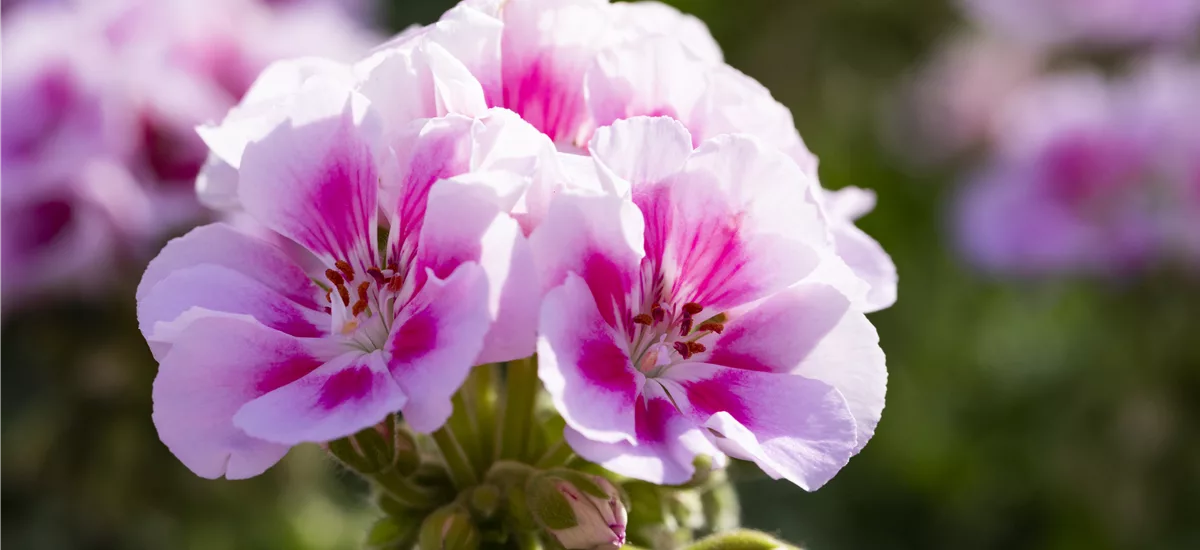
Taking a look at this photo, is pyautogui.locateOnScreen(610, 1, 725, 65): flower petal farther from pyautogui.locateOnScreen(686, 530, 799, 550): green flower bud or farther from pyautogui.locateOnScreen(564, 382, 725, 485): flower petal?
pyautogui.locateOnScreen(686, 530, 799, 550): green flower bud

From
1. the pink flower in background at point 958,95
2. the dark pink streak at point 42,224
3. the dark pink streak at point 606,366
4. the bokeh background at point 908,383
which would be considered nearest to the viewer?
the dark pink streak at point 606,366

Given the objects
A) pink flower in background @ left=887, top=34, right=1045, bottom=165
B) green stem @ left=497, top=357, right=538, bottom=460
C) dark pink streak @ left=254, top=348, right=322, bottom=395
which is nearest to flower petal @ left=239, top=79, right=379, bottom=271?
dark pink streak @ left=254, top=348, right=322, bottom=395

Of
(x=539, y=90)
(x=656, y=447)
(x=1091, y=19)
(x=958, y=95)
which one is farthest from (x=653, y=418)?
(x=958, y=95)

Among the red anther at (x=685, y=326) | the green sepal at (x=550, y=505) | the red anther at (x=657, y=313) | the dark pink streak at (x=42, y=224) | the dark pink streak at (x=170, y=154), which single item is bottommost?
the dark pink streak at (x=42, y=224)

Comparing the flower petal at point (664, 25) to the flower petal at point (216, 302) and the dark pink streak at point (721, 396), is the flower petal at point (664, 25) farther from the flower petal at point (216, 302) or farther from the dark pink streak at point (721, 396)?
the flower petal at point (216, 302)

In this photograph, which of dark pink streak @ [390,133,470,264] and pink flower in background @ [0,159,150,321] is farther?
pink flower in background @ [0,159,150,321]

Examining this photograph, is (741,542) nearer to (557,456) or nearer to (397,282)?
(557,456)

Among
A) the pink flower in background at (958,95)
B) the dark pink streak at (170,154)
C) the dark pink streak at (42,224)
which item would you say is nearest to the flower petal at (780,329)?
the dark pink streak at (170,154)
